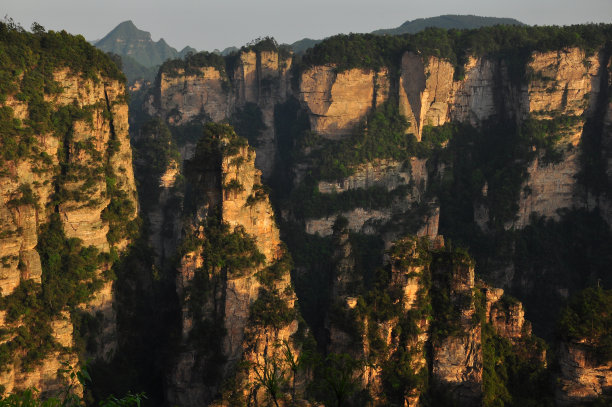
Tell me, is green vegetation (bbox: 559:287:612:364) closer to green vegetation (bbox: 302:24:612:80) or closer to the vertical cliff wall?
the vertical cliff wall

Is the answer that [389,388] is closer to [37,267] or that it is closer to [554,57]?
[37,267]

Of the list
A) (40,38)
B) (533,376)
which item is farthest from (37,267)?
(533,376)

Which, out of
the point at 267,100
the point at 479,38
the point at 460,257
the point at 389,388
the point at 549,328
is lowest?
the point at 549,328

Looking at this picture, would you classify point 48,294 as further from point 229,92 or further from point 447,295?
point 229,92

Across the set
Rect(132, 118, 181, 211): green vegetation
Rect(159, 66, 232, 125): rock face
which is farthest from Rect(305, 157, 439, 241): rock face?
Rect(159, 66, 232, 125): rock face

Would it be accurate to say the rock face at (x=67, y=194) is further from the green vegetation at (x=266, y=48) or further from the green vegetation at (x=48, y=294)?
the green vegetation at (x=266, y=48)
